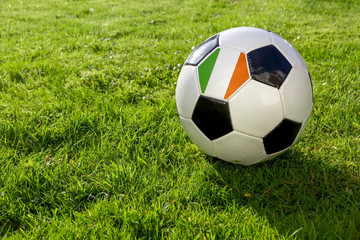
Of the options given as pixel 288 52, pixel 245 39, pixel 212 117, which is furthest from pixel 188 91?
pixel 288 52

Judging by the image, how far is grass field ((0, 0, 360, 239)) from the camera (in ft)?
7.35

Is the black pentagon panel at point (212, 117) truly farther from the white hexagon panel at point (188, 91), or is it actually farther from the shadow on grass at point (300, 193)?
the shadow on grass at point (300, 193)

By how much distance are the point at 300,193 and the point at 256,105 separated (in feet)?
3.03

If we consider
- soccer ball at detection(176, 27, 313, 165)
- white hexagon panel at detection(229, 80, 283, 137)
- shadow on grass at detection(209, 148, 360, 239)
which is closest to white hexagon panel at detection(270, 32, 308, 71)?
soccer ball at detection(176, 27, 313, 165)

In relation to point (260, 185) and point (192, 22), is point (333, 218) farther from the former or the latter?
point (192, 22)

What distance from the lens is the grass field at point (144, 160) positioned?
2240 millimetres

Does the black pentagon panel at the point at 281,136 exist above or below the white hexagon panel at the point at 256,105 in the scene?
below

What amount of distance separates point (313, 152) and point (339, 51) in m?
2.86

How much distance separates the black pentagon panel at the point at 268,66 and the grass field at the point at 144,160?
92cm

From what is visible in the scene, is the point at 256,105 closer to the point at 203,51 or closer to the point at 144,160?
the point at 203,51

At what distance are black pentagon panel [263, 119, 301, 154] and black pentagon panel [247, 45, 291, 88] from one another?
35 centimetres

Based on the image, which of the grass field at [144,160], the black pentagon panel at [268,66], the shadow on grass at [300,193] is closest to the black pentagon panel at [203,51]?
the black pentagon panel at [268,66]

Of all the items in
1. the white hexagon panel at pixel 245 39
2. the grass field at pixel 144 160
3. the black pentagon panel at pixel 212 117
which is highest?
the white hexagon panel at pixel 245 39

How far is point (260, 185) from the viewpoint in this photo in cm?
262
